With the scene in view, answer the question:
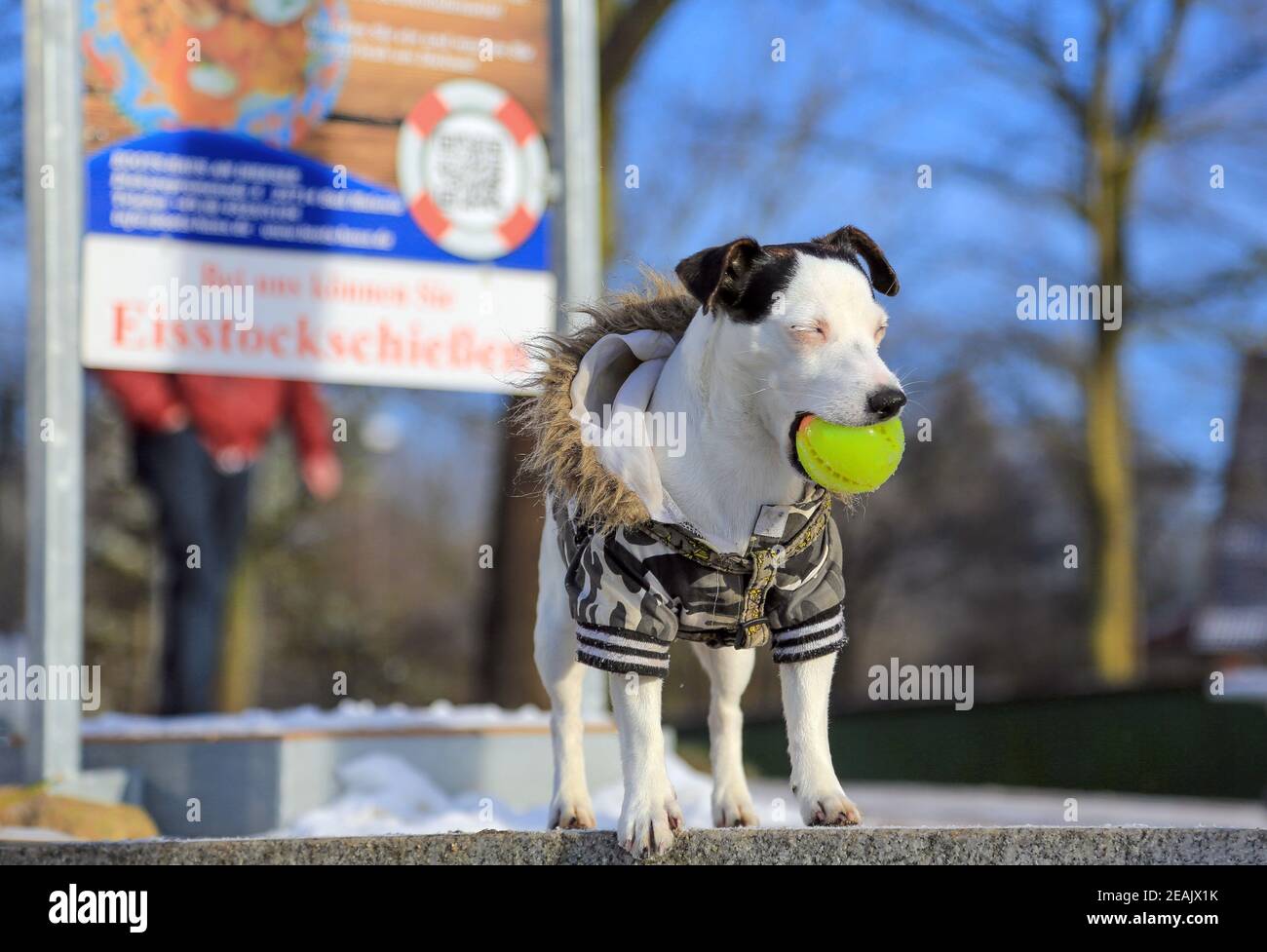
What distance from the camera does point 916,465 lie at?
32.5 metres

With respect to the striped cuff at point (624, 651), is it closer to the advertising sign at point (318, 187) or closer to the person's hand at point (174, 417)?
the advertising sign at point (318, 187)

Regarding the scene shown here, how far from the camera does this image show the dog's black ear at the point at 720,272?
3.47 metres

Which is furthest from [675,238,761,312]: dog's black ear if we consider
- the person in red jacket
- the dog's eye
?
the person in red jacket

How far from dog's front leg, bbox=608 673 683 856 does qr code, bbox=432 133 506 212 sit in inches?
164

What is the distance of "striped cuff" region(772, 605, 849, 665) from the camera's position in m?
3.71

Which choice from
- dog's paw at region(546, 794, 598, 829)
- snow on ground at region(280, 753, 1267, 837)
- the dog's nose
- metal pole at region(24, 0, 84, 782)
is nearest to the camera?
the dog's nose

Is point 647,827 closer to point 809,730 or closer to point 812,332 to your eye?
Answer: point 809,730

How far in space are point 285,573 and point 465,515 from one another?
9256 mm

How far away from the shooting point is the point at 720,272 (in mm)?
3451

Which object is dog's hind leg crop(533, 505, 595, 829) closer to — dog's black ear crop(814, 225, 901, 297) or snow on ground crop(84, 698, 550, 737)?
dog's black ear crop(814, 225, 901, 297)

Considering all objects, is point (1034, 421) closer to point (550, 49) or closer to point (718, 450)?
point (550, 49)

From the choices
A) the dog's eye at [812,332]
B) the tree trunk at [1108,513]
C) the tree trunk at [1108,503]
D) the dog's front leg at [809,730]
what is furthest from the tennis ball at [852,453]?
the tree trunk at [1108,513]

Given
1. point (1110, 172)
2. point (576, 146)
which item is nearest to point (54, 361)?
point (576, 146)
